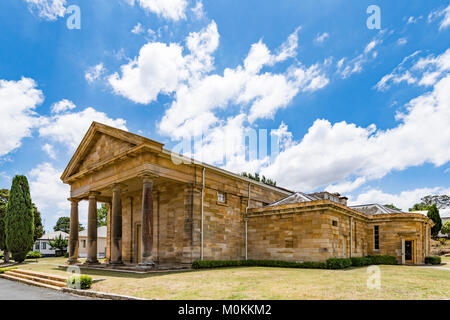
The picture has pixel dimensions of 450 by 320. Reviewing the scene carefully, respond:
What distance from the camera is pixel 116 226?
20.0m

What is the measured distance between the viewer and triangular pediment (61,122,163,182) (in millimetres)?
18844

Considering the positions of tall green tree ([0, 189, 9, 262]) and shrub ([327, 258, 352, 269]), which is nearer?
shrub ([327, 258, 352, 269])

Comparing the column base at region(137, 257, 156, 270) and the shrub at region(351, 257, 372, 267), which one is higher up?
the column base at region(137, 257, 156, 270)

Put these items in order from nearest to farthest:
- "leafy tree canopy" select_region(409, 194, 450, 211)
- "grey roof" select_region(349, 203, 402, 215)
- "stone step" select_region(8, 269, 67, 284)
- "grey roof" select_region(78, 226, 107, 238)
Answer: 1. "stone step" select_region(8, 269, 67, 284)
2. "grey roof" select_region(349, 203, 402, 215)
3. "grey roof" select_region(78, 226, 107, 238)
4. "leafy tree canopy" select_region(409, 194, 450, 211)

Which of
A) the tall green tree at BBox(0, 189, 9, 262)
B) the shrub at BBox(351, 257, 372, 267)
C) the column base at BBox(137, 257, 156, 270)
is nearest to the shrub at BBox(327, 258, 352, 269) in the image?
the shrub at BBox(351, 257, 372, 267)

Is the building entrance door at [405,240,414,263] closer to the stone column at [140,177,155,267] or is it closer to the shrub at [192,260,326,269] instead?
the shrub at [192,260,326,269]

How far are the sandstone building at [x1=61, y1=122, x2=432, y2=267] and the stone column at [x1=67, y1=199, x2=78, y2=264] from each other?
7 centimetres

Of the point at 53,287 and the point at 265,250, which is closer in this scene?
the point at 53,287

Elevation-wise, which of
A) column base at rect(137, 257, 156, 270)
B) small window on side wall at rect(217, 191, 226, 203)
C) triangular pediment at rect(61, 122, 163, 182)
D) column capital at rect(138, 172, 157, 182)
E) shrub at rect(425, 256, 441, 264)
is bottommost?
shrub at rect(425, 256, 441, 264)

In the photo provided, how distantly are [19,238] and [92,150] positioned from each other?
1357 centimetres

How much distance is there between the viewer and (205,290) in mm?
10492

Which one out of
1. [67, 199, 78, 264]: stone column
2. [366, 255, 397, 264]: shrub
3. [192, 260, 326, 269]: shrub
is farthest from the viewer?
[366, 255, 397, 264]: shrub
